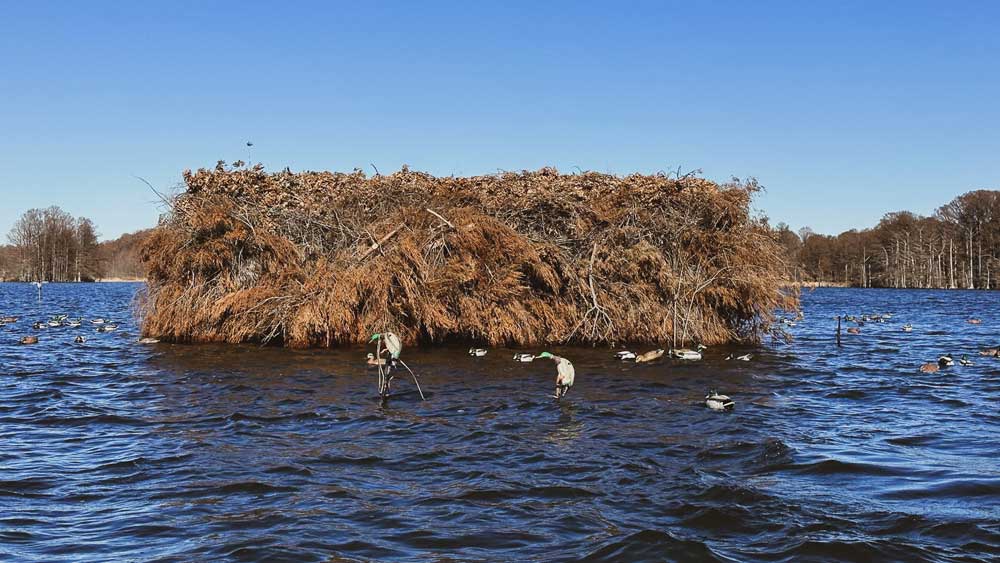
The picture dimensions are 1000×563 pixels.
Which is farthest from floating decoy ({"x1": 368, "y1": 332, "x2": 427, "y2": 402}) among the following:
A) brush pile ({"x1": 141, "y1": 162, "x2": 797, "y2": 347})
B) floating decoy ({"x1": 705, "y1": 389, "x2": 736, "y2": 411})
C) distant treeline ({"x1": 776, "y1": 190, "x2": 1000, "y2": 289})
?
distant treeline ({"x1": 776, "y1": 190, "x2": 1000, "y2": 289})

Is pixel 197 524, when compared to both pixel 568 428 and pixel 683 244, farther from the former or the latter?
pixel 683 244

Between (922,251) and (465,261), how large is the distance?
91133 mm

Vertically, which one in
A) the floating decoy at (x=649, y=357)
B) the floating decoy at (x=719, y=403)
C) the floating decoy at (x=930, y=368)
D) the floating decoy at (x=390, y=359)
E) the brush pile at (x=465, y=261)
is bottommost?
the floating decoy at (x=930, y=368)

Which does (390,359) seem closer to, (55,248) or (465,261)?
(465,261)

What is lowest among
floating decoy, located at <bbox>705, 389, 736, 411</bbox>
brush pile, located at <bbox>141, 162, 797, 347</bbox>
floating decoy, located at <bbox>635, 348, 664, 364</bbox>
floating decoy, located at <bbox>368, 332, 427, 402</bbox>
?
floating decoy, located at <bbox>705, 389, 736, 411</bbox>

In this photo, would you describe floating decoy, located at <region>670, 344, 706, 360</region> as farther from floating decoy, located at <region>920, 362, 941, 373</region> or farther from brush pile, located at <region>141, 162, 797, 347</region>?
floating decoy, located at <region>920, 362, 941, 373</region>

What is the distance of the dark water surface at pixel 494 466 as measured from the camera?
6.96m

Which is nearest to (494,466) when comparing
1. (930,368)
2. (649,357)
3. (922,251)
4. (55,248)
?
(649,357)

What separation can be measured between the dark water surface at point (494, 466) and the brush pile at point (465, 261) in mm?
3225

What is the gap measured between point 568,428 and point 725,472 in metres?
2.83

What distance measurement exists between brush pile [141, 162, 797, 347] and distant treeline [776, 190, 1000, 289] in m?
70.7

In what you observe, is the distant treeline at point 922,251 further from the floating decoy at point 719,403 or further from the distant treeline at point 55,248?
the distant treeline at point 55,248

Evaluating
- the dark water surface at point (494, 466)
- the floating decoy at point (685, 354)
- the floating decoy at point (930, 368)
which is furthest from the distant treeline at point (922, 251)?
the dark water surface at point (494, 466)

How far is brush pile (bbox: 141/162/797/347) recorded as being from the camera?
20391mm
